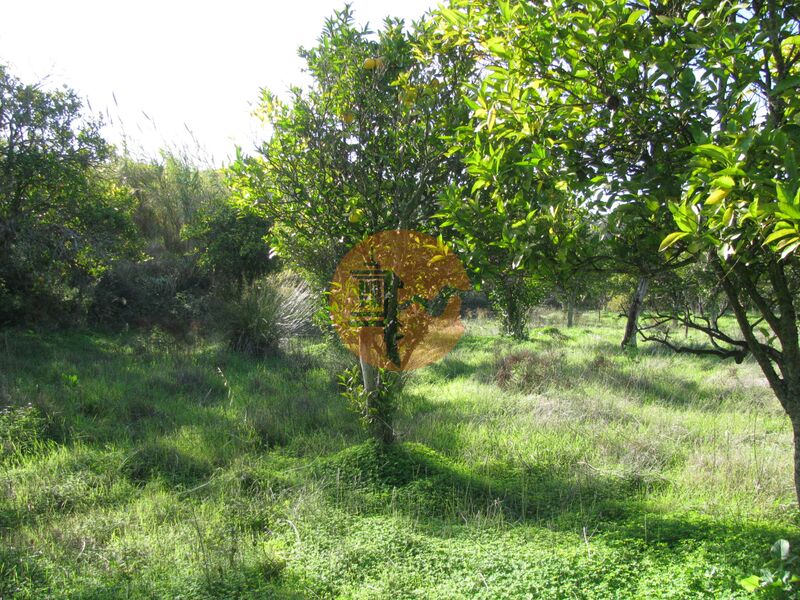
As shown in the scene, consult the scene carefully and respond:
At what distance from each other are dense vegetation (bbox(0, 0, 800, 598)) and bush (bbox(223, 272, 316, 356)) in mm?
2010

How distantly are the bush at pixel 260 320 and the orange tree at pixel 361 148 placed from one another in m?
6.29

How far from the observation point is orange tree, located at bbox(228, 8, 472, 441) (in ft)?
14.1

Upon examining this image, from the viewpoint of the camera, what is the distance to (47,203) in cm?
977

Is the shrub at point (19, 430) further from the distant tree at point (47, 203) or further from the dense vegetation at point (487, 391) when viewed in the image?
the distant tree at point (47, 203)

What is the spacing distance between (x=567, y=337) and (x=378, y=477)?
1099 centimetres

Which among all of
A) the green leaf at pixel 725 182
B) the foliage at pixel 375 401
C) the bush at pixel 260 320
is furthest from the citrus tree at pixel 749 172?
the bush at pixel 260 320

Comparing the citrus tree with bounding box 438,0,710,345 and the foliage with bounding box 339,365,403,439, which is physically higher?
the citrus tree with bounding box 438,0,710,345

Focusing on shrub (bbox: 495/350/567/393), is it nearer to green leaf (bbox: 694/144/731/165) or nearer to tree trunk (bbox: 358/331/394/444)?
tree trunk (bbox: 358/331/394/444)

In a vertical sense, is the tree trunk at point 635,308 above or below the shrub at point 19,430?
above

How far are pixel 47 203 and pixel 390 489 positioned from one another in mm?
9030

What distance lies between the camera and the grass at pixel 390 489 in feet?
9.45

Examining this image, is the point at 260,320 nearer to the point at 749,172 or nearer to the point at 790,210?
the point at 749,172

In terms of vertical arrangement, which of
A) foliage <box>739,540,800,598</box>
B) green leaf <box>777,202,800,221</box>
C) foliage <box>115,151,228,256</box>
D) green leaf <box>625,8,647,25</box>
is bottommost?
foliage <box>739,540,800,598</box>

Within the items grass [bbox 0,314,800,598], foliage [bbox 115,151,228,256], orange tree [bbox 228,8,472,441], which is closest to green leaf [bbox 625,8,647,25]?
orange tree [bbox 228,8,472,441]
